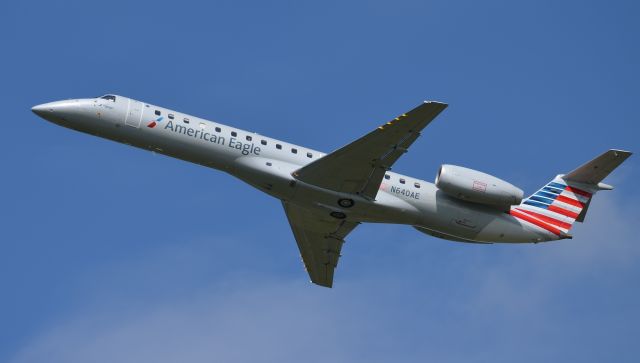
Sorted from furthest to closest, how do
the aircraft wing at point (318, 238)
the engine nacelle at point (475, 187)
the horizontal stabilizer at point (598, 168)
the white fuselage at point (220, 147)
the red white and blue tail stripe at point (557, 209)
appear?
the red white and blue tail stripe at point (557, 209) → the aircraft wing at point (318, 238) → the horizontal stabilizer at point (598, 168) → the engine nacelle at point (475, 187) → the white fuselage at point (220, 147)

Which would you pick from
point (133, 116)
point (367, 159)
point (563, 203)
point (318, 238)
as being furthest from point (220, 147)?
point (563, 203)

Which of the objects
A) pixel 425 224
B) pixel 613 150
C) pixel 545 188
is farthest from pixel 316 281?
pixel 613 150

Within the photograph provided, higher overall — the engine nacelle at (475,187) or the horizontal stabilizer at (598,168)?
the horizontal stabilizer at (598,168)

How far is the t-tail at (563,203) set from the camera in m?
39.9

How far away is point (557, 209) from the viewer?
40281 millimetres

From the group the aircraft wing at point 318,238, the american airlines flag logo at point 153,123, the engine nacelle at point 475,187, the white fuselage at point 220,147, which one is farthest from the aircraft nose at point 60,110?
the engine nacelle at point 475,187

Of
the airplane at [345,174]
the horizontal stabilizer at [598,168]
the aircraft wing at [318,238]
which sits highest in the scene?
the horizontal stabilizer at [598,168]

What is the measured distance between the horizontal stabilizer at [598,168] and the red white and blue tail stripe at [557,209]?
450 mm

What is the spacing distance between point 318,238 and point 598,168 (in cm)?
1128

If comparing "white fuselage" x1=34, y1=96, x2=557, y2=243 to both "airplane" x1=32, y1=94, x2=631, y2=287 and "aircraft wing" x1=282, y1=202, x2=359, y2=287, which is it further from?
"aircraft wing" x1=282, y1=202, x2=359, y2=287

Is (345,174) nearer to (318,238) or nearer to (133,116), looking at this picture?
(318,238)

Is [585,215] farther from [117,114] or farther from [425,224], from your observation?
[117,114]

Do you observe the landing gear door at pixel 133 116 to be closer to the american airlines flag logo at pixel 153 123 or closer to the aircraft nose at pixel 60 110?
the american airlines flag logo at pixel 153 123

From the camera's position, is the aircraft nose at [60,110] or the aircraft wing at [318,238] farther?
the aircraft wing at [318,238]
